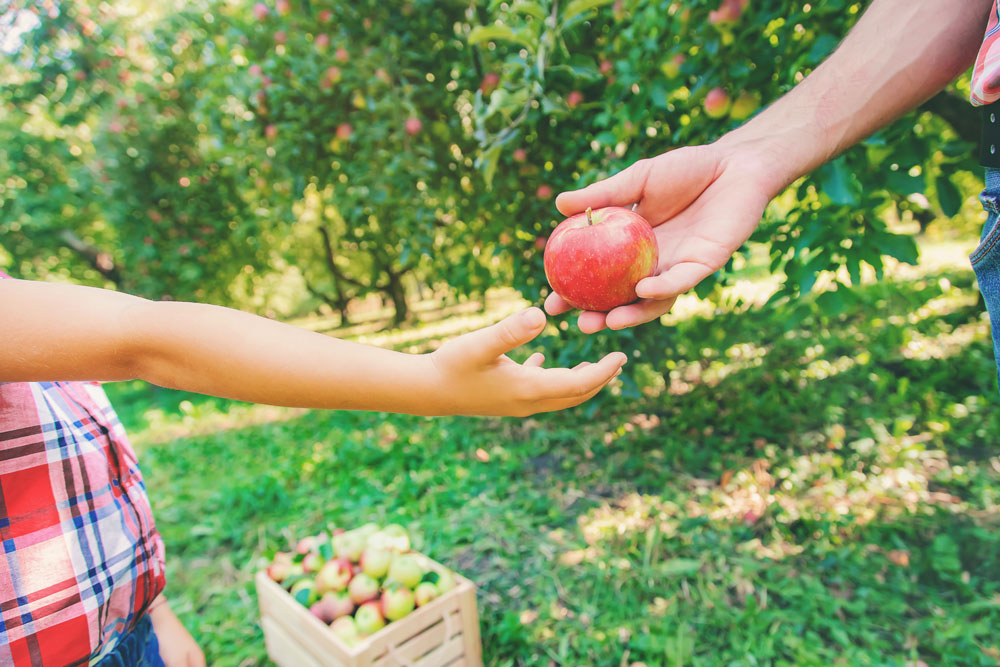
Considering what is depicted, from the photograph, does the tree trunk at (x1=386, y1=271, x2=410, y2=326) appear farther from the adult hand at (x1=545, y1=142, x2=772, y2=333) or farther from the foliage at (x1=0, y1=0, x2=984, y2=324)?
the adult hand at (x1=545, y1=142, x2=772, y2=333)

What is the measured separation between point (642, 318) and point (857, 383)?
2946mm

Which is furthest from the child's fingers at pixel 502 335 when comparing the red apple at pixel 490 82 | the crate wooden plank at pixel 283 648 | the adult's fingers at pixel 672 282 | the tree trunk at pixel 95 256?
the tree trunk at pixel 95 256

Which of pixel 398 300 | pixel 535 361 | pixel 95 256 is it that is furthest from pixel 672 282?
pixel 95 256

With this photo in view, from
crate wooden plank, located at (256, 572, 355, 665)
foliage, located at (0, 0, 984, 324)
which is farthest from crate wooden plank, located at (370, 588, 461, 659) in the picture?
foliage, located at (0, 0, 984, 324)

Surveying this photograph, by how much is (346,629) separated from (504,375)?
129cm

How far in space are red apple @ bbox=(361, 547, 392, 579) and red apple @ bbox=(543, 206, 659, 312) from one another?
1179mm

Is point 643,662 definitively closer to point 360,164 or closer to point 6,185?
point 360,164

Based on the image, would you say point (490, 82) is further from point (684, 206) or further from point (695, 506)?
point (695, 506)

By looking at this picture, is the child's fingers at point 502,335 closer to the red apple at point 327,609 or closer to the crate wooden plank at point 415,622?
the crate wooden plank at point 415,622

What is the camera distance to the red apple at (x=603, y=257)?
1.26 metres

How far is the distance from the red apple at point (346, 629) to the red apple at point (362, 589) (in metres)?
0.08

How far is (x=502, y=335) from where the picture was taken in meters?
0.80

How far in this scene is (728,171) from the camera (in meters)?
1.25

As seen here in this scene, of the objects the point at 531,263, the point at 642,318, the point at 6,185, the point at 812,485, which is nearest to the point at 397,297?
the point at 6,185
